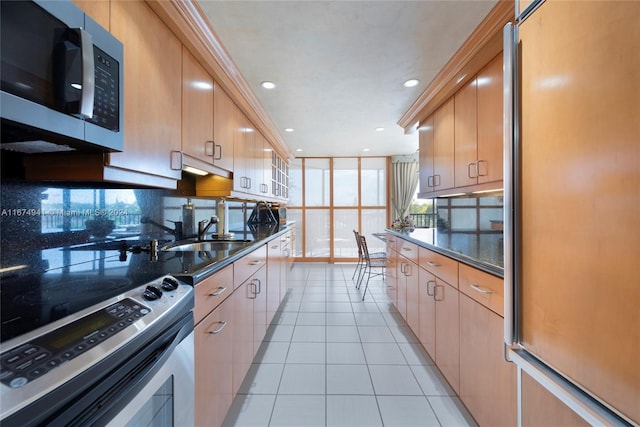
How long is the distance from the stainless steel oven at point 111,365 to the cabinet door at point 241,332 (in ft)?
1.66

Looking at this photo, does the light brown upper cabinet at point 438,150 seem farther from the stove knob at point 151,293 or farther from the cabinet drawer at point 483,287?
the stove knob at point 151,293

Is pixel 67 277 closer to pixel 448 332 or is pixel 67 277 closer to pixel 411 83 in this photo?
pixel 448 332

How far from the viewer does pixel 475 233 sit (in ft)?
8.27

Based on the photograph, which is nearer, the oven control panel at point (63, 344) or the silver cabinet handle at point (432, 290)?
the oven control panel at point (63, 344)

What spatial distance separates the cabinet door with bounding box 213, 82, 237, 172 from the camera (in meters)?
2.00

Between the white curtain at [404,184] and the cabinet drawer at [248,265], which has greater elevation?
the white curtain at [404,184]

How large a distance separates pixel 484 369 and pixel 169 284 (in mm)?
1477

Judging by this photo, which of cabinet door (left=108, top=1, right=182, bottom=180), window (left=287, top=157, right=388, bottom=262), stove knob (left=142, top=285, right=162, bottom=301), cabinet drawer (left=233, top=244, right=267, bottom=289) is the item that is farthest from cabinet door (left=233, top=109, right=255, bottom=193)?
window (left=287, top=157, right=388, bottom=262)

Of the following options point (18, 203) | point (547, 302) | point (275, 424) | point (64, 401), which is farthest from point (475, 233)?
point (18, 203)

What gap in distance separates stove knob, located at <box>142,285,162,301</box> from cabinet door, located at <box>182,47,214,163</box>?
924 mm

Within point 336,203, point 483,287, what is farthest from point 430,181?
point 336,203

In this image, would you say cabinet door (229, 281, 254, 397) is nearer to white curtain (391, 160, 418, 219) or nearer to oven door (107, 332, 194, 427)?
oven door (107, 332, 194, 427)

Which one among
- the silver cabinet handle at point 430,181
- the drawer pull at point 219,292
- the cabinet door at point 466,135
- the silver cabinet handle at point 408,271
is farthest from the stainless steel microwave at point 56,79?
the silver cabinet handle at point 430,181

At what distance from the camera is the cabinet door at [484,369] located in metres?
1.15
